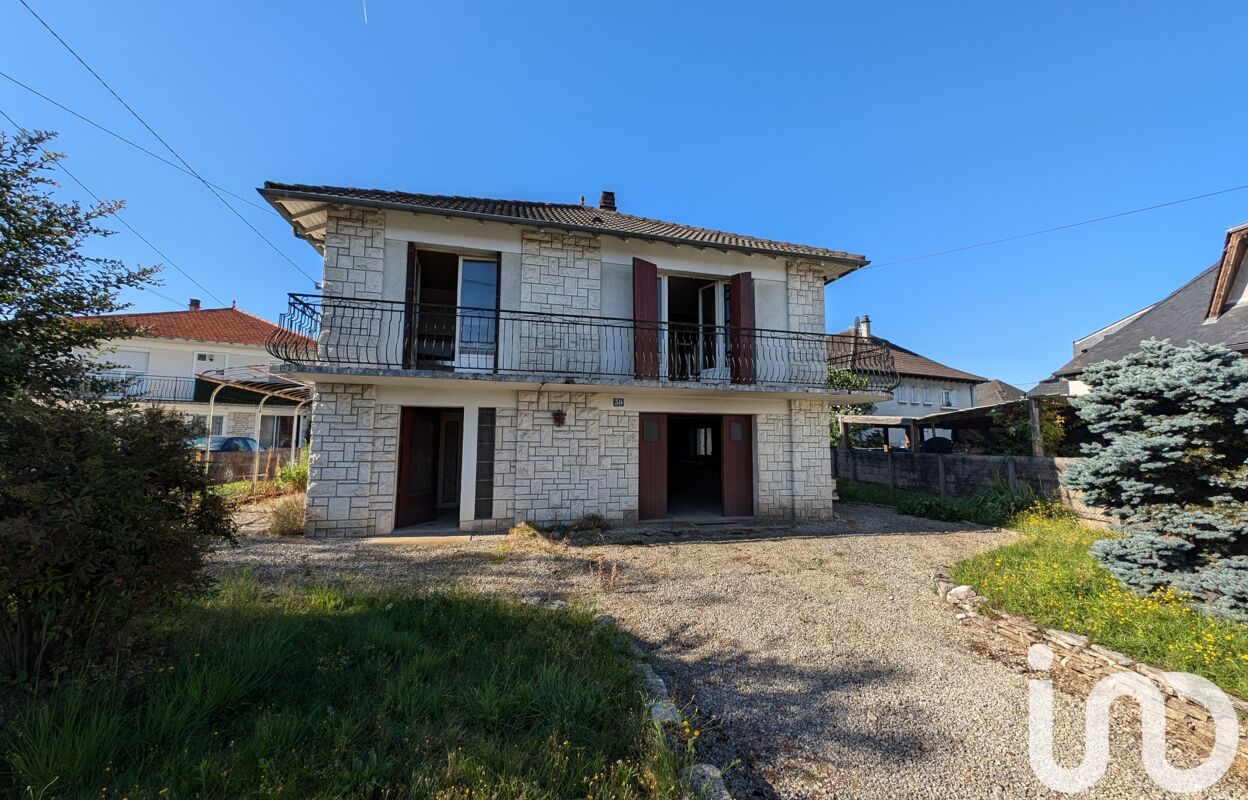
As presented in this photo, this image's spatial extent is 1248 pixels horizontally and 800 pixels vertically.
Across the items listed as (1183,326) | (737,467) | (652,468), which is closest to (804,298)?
(737,467)

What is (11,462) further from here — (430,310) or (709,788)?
(430,310)

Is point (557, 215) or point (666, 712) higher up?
point (557, 215)

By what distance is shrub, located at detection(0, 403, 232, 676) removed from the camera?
7.71ft

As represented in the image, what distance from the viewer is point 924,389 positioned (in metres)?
29.6

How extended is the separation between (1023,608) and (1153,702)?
1.35 meters

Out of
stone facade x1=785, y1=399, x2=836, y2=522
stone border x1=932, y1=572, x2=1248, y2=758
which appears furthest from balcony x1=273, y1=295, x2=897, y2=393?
stone border x1=932, y1=572, x2=1248, y2=758

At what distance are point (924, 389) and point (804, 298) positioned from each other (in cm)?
2539

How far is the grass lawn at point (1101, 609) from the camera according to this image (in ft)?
10.7

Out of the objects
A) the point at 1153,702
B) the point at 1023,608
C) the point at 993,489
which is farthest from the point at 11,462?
the point at 993,489

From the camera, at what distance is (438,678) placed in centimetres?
291

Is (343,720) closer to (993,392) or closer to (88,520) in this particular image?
(88,520)

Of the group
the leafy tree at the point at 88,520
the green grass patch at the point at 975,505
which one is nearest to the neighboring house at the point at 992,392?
the green grass patch at the point at 975,505

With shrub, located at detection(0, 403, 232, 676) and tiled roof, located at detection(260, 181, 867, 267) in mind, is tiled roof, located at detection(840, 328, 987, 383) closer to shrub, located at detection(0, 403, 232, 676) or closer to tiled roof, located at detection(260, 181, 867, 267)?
tiled roof, located at detection(260, 181, 867, 267)

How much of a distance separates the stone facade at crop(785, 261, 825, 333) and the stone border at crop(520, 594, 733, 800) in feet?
24.3
